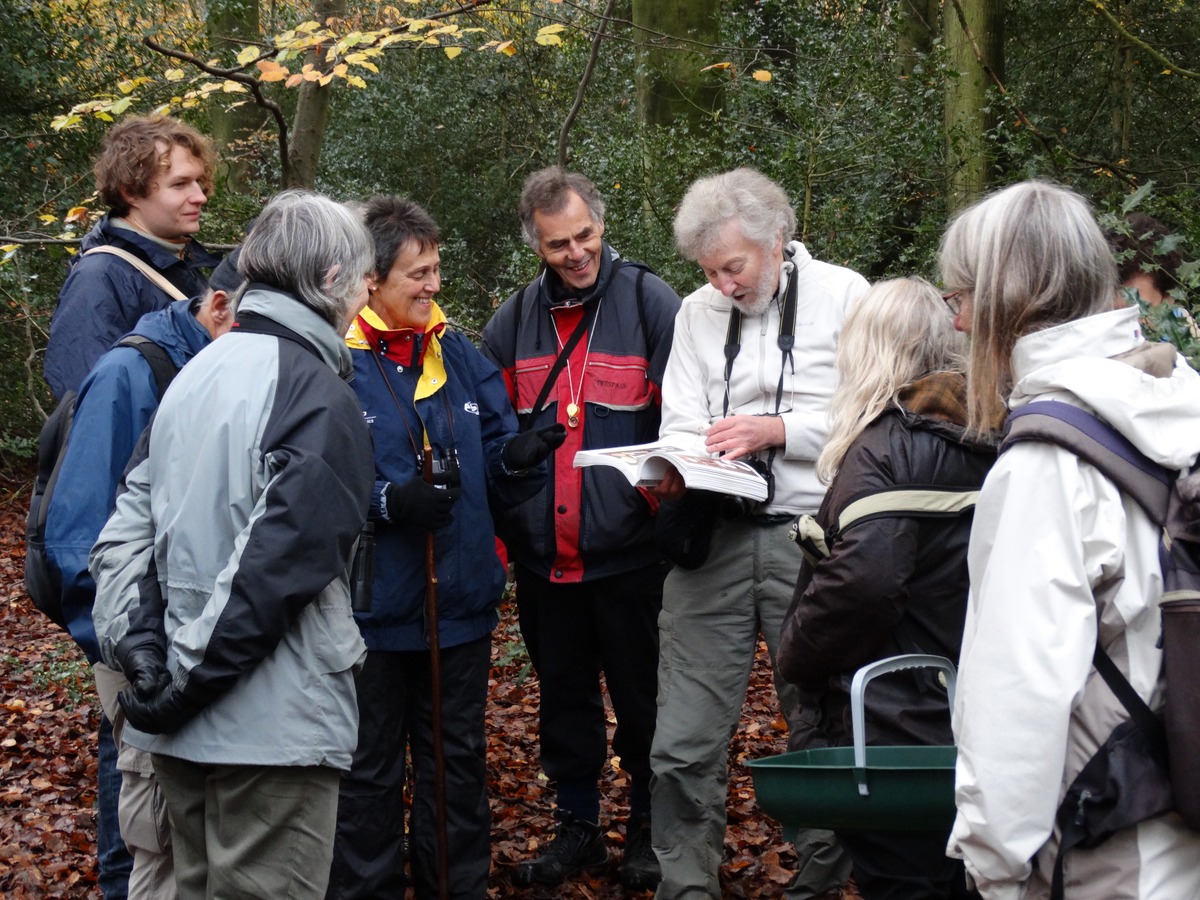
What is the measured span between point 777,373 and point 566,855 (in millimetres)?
2024

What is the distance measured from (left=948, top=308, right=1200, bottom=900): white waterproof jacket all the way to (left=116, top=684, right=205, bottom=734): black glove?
65.4 inches

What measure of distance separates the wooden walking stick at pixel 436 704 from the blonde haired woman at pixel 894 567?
127cm

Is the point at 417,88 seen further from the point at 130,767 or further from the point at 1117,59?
the point at 130,767

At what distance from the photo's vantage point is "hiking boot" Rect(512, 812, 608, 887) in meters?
4.53

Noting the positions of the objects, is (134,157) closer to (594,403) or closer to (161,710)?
(594,403)

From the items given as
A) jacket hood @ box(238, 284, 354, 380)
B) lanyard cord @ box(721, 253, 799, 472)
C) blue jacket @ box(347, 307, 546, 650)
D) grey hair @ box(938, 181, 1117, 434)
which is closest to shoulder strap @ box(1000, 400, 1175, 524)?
grey hair @ box(938, 181, 1117, 434)

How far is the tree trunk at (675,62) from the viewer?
880 centimetres

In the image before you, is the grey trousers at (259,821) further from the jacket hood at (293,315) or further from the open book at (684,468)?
the open book at (684,468)

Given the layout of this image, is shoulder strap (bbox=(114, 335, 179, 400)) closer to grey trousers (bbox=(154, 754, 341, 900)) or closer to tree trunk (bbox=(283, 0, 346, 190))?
grey trousers (bbox=(154, 754, 341, 900))

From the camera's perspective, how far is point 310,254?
300 centimetres

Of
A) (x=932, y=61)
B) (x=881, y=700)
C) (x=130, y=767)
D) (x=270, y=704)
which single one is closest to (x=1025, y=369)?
(x=881, y=700)

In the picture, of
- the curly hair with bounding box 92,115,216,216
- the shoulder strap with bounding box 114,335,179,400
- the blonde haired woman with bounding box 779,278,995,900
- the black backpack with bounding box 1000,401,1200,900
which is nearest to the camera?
the black backpack with bounding box 1000,401,1200,900

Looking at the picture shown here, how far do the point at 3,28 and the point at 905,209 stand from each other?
953 centimetres

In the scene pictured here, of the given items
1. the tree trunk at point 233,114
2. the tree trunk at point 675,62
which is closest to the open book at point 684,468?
the tree trunk at point 675,62
